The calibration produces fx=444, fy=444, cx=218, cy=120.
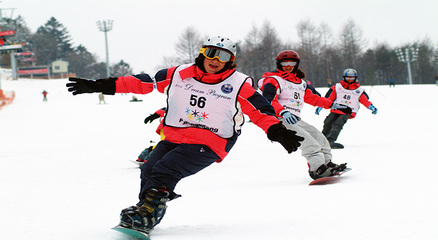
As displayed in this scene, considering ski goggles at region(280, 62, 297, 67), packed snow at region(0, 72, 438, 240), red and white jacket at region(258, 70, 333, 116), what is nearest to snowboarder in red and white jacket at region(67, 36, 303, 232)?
packed snow at region(0, 72, 438, 240)

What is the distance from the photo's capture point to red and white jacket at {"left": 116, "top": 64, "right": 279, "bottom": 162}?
3588 mm

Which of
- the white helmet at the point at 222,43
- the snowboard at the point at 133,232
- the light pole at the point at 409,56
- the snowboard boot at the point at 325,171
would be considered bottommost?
the snowboard boot at the point at 325,171

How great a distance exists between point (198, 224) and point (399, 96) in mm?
32479

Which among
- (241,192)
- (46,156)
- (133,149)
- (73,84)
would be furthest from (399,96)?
(73,84)

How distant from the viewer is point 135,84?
A: 3650mm

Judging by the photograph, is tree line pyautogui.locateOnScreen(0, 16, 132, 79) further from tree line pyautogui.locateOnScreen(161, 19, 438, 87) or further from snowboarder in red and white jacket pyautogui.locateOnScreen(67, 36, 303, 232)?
snowboarder in red and white jacket pyautogui.locateOnScreen(67, 36, 303, 232)

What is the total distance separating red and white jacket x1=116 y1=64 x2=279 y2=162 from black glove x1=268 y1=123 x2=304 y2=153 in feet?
0.30

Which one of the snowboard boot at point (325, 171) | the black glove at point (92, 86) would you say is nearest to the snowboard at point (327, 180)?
the snowboard boot at point (325, 171)

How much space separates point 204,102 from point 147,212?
38.7 inches

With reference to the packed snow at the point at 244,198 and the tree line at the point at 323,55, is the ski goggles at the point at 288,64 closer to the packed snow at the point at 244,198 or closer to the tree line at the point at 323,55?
the packed snow at the point at 244,198

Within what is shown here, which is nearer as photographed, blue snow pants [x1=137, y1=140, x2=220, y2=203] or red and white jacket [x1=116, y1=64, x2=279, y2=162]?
blue snow pants [x1=137, y1=140, x2=220, y2=203]

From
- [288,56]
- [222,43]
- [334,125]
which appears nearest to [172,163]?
[222,43]

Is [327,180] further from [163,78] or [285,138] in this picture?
[163,78]

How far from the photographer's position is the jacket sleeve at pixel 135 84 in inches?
142
